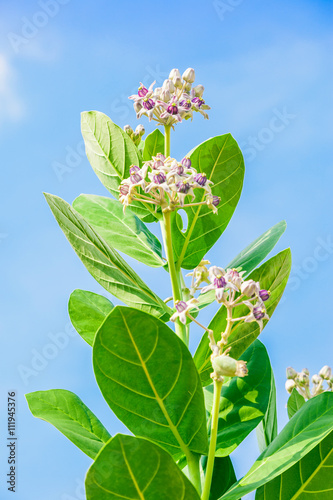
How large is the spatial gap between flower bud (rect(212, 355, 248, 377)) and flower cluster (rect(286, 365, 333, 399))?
4.58 feet

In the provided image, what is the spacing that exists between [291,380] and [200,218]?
1214 millimetres

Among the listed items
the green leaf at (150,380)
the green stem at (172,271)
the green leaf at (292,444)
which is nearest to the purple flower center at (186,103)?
the green stem at (172,271)

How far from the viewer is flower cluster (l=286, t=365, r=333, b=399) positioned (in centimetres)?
290

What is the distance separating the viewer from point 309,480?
1.89 meters

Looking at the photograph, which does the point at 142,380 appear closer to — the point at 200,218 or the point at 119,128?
the point at 200,218

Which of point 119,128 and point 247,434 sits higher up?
point 119,128

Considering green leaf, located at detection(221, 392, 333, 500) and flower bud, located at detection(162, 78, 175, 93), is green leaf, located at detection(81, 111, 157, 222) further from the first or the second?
green leaf, located at detection(221, 392, 333, 500)

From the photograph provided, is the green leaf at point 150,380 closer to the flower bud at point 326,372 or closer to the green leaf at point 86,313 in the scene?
the green leaf at point 86,313

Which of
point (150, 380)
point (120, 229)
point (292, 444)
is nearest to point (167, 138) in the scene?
point (120, 229)

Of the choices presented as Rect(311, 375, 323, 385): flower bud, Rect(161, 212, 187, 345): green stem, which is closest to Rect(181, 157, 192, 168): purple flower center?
Rect(161, 212, 187, 345): green stem

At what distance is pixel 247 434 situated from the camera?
2.14 metres

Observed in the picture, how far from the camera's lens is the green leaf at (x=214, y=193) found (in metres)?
2.39

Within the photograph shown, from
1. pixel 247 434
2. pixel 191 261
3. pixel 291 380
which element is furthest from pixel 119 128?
pixel 291 380

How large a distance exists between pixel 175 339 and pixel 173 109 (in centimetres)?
113
